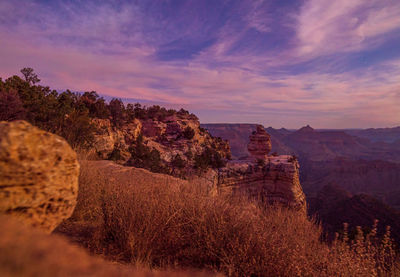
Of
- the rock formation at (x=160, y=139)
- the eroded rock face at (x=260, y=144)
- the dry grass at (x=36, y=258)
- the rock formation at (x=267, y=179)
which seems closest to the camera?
the dry grass at (x=36, y=258)

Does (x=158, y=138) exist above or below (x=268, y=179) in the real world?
above

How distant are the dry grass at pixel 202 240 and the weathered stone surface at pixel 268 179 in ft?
50.8

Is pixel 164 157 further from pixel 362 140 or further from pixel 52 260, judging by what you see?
pixel 362 140

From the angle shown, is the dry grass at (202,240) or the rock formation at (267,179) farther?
the rock formation at (267,179)

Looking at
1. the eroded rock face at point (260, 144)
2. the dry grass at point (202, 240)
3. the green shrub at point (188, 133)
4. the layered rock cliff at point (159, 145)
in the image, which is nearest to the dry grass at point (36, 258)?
the dry grass at point (202, 240)

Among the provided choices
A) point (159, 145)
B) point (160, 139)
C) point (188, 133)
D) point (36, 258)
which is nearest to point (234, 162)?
point (188, 133)

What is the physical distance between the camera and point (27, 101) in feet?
37.4

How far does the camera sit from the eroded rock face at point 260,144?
22.7 metres

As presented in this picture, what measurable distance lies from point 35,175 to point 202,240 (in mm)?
2098

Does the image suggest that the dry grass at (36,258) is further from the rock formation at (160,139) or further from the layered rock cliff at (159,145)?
the rock formation at (160,139)

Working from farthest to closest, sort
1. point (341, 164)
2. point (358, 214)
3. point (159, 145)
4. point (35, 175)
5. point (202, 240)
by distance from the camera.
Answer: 1. point (341, 164)
2. point (358, 214)
3. point (159, 145)
4. point (202, 240)
5. point (35, 175)

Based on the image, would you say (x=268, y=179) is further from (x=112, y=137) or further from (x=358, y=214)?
(x=112, y=137)

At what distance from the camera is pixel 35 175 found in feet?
5.45

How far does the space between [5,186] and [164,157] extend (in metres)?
18.3
